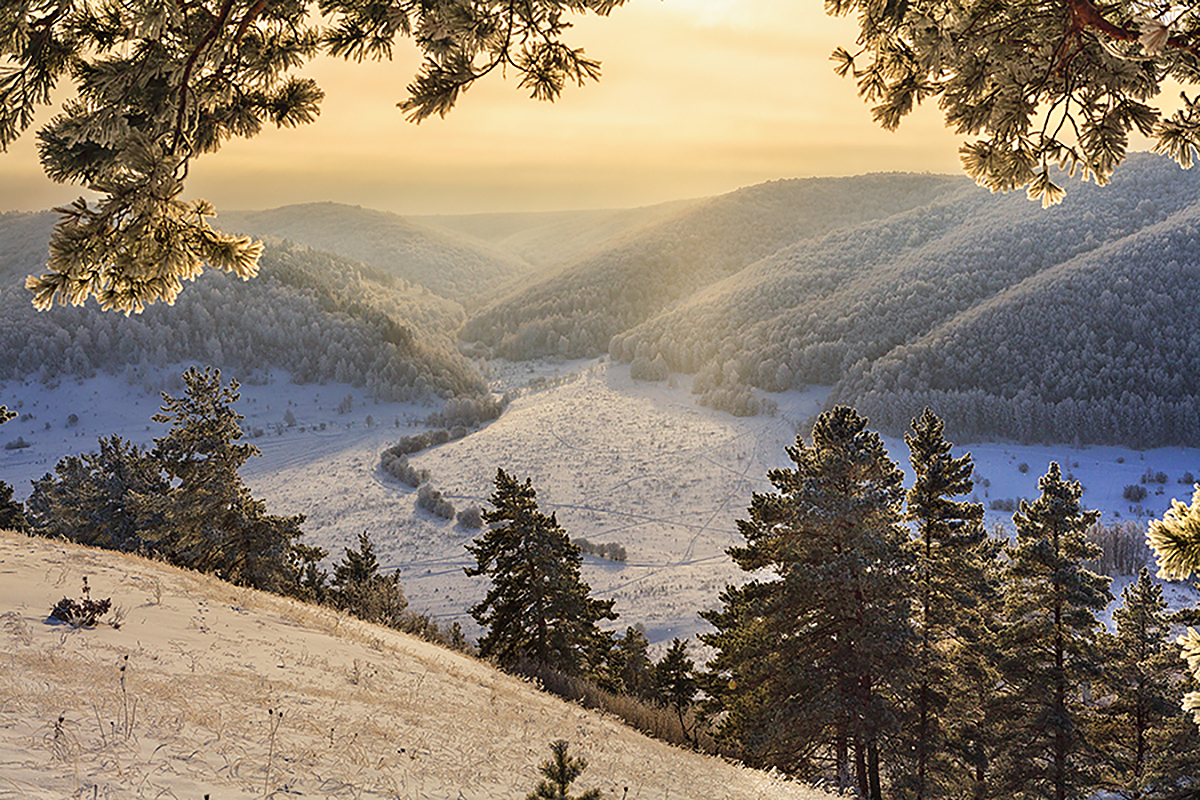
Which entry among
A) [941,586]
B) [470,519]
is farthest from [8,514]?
[941,586]

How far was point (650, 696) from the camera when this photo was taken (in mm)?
22188

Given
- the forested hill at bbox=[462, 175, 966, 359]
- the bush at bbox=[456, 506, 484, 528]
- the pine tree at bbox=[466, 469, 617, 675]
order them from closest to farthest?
the pine tree at bbox=[466, 469, 617, 675] → the bush at bbox=[456, 506, 484, 528] → the forested hill at bbox=[462, 175, 966, 359]

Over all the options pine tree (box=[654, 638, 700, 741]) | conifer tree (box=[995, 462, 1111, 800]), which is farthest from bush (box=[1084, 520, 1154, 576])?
pine tree (box=[654, 638, 700, 741])

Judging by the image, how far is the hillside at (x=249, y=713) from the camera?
5.40m

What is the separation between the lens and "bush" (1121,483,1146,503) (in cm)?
4664

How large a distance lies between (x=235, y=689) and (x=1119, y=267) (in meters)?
103

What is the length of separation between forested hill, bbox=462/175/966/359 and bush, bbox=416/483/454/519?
67.8 metres

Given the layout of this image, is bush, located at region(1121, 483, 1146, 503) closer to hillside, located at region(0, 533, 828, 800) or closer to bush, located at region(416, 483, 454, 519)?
bush, located at region(416, 483, 454, 519)

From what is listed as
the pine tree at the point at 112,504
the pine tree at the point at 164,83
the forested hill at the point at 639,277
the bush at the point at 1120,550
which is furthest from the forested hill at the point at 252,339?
the pine tree at the point at 164,83

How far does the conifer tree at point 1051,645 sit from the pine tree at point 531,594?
407 inches

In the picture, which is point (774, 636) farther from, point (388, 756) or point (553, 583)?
point (388, 756)

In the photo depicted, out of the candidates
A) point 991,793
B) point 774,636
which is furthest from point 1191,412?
point 774,636

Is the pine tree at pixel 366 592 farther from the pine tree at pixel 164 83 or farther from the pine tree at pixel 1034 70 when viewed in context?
the pine tree at pixel 1034 70

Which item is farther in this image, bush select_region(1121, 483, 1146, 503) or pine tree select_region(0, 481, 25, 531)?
bush select_region(1121, 483, 1146, 503)
